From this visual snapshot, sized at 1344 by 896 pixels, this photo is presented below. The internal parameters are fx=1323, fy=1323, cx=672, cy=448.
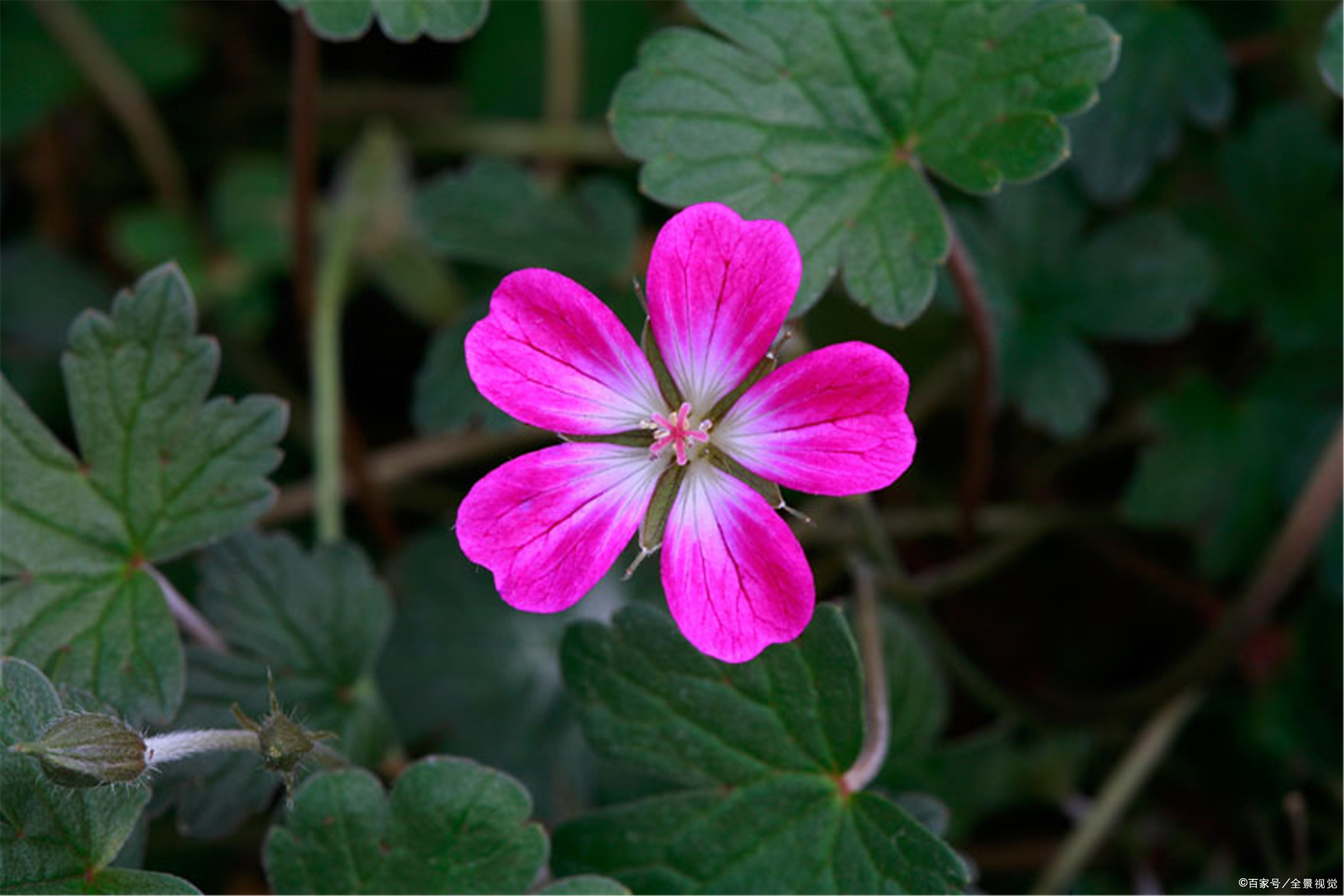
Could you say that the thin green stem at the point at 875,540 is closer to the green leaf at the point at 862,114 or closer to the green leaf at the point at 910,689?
the green leaf at the point at 910,689

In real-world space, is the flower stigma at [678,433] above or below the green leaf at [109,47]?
below

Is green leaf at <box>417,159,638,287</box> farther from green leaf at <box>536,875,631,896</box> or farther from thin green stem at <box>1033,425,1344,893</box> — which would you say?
thin green stem at <box>1033,425,1344,893</box>

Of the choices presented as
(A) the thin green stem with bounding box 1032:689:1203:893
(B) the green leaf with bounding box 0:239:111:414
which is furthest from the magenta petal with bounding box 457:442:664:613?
(B) the green leaf with bounding box 0:239:111:414

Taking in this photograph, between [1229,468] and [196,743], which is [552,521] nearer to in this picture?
[196,743]

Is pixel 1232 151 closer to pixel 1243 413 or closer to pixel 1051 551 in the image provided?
pixel 1243 413

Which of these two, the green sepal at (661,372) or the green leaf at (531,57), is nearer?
the green sepal at (661,372)

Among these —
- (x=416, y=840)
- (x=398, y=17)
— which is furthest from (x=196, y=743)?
(x=398, y=17)

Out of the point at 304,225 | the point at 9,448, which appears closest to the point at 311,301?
the point at 304,225

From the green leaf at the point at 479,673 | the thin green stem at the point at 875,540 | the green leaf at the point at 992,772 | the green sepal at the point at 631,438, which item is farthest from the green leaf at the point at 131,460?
the green leaf at the point at 992,772
